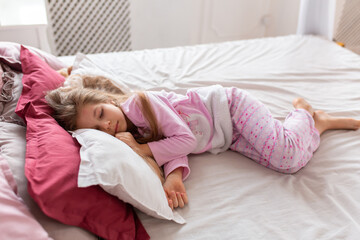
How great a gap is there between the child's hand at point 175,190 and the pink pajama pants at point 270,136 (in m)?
0.27

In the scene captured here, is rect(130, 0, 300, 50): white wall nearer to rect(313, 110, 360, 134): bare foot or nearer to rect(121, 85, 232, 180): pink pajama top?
rect(121, 85, 232, 180): pink pajama top

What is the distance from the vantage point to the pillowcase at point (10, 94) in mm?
938

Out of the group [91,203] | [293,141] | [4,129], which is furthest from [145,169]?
[293,141]

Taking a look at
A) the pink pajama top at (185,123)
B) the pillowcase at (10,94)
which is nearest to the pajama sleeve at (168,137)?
the pink pajama top at (185,123)

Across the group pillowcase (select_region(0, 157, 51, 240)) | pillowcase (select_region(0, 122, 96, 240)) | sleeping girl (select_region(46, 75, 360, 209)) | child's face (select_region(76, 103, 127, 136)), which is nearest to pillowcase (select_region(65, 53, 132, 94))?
sleeping girl (select_region(46, 75, 360, 209))

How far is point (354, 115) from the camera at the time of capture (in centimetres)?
125

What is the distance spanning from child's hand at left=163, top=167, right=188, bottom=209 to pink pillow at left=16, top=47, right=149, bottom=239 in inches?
4.9

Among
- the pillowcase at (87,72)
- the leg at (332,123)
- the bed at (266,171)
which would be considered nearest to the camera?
the bed at (266,171)

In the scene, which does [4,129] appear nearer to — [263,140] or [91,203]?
[91,203]

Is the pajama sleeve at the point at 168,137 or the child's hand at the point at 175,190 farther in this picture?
the pajama sleeve at the point at 168,137

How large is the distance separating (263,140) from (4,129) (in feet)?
2.58

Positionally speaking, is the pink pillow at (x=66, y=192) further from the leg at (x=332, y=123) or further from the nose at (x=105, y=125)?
the leg at (x=332, y=123)

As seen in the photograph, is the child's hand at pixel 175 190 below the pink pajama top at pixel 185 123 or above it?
below

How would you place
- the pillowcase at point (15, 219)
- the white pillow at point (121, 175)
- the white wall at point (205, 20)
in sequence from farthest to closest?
the white wall at point (205, 20) < the white pillow at point (121, 175) < the pillowcase at point (15, 219)
